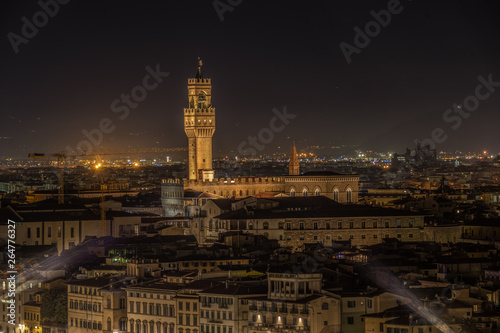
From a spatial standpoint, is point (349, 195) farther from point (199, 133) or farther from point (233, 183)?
point (199, 133)

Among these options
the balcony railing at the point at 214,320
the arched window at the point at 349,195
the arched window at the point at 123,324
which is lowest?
the arched window at the point at 123,324

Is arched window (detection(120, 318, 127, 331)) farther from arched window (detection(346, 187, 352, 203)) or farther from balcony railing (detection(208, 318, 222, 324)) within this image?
arched window (detection(346, 187, 352, 203))

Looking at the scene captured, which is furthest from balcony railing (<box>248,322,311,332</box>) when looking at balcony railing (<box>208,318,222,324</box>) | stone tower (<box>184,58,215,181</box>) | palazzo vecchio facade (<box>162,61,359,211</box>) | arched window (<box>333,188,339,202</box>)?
stone tower (<box>184,58,215,181</box>)

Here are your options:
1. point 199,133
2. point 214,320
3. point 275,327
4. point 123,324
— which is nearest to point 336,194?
point 199,133

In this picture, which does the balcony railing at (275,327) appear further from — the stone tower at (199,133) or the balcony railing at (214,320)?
the stone tower at (199,133)

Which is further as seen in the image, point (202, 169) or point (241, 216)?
point (202, 169)

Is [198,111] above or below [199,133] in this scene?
above

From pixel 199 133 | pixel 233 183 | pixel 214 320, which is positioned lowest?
pixel 214 320

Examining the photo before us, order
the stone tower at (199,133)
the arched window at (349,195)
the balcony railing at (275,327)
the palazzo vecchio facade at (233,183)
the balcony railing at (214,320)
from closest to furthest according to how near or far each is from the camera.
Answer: the balcony railing at (275,327)
the balcony railing at (214,320)
the palazzo vecchio facade at (233,183)
the arched window at (349,195)
the stone tower at (199,133)

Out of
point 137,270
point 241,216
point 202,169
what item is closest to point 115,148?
point 202,169

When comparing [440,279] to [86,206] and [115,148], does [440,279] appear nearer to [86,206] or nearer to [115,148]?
[86,206]

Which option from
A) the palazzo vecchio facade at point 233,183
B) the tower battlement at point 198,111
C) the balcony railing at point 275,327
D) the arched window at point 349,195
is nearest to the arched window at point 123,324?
the balcony railing at point 275,327
